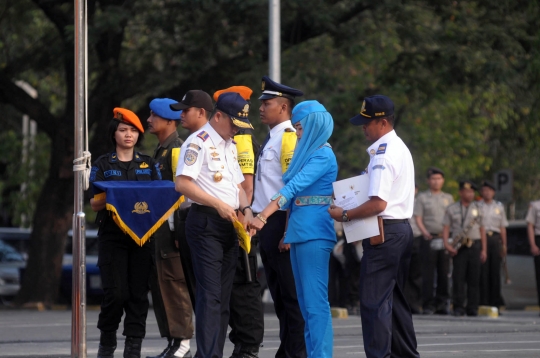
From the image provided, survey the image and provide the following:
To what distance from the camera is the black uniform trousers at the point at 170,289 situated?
29.9ft

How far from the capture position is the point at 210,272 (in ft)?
25.5

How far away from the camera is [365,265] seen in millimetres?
7613

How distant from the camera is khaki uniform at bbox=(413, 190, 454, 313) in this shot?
55.9 ft

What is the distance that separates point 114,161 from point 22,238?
755 inches

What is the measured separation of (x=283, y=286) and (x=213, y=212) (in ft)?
3.01

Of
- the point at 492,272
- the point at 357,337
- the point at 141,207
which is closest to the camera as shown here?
the point at 141,207

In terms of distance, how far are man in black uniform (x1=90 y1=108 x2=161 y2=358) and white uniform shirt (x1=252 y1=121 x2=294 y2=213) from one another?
3.26 feet

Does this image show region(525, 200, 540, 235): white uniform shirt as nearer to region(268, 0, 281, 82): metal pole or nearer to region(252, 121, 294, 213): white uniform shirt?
region(268, 0, 281, 82): metal pole

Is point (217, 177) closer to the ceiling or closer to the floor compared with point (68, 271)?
closer to the ceiling

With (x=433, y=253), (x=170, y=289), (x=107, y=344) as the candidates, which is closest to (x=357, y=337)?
(x=170, y=289)

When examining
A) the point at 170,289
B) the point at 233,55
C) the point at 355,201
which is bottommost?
the point at 170,289

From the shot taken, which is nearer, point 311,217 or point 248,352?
point 311,217

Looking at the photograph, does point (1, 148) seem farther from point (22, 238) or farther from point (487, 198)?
point (487, 198)

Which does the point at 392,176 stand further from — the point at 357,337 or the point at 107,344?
the point at 357,337
